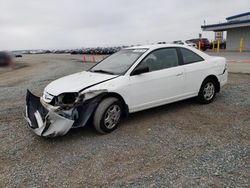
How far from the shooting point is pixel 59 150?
13.1 feet

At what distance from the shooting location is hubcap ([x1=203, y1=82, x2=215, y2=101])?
6.04 m

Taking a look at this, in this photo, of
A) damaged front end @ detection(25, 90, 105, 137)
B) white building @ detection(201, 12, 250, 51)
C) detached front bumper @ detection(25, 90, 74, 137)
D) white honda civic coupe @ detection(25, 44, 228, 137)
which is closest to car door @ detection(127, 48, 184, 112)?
white honda civic coupe @ detection(25, 44, 228, 137)

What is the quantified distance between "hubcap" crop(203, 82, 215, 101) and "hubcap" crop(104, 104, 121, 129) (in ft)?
7.97

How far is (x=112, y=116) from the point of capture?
15.0 ft

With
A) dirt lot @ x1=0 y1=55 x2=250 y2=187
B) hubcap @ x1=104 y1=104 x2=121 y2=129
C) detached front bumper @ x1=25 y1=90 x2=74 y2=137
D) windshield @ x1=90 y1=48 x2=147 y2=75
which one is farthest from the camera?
windshield @ x1=90 y1=48 x2=147 y2=75

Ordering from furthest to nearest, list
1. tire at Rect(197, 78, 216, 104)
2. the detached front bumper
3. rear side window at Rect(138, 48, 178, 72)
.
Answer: tire at Rect(197, 78, 216, 104)
rear side window at Rect(138, 48, 178, 72)
the detached front bumper

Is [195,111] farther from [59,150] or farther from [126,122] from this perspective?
[59,150]

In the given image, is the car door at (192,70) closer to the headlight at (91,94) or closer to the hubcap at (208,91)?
the hubcap at (208,91)

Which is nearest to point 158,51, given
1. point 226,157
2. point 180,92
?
point 180,92

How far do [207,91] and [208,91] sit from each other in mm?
36

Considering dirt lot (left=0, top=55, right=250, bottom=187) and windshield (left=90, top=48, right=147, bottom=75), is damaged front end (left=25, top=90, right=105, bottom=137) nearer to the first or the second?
dirt lot (left=0, top=55, right=250, bottom=187)

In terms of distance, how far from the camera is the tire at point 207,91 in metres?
5.98

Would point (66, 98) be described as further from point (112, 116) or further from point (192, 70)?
point (192, 70)

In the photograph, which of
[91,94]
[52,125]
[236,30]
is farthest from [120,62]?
[236,30]
